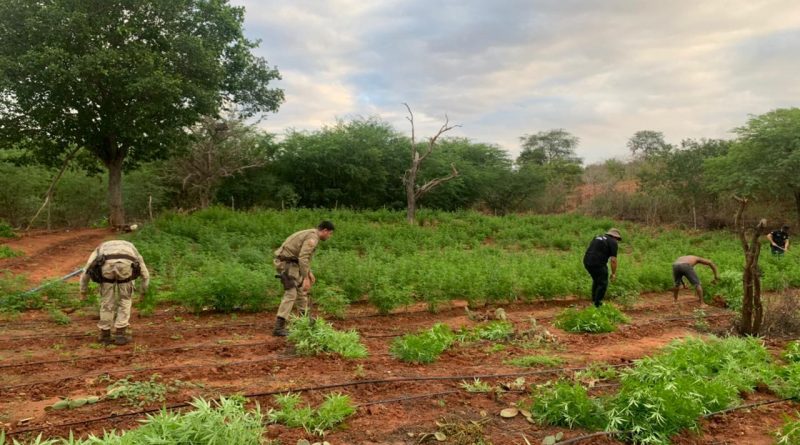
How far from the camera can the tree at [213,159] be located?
23283mm

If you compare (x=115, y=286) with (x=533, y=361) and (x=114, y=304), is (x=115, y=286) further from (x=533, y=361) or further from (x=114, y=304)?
(x=533, y=361)

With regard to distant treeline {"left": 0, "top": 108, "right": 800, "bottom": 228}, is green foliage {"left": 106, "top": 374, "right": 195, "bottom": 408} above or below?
below

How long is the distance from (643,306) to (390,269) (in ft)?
16.2

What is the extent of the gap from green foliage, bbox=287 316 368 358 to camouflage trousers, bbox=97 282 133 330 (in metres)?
2.07

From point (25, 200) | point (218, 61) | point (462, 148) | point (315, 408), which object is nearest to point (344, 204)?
point (462, 148)

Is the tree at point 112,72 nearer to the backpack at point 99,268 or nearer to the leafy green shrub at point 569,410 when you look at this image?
the backpack at point 99,268

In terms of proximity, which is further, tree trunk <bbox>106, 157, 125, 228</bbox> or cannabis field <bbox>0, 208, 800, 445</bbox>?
tree trunk <bbox>106, 157, 125, 228</bbox>

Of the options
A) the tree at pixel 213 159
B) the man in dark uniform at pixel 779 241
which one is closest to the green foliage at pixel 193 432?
the man in dark uniform at pixel 779 241

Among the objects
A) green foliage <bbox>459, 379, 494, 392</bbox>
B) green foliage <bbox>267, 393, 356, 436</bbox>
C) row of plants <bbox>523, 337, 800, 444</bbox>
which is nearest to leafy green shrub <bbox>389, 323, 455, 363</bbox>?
green foliage <bbox>459, 379, 494, 392</bbox>

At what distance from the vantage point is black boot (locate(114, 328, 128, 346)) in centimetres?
666

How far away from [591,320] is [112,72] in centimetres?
1307

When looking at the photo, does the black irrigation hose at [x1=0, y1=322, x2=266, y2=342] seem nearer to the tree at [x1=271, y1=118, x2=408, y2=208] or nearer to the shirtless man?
the shirtless man

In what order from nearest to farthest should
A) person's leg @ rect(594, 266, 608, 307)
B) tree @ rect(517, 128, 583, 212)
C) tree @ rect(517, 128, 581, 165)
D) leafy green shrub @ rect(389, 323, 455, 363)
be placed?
leafy green shrub @ rect(389, 323, 455, 363), person's leg @ rect(594, 266, 608, 307), tree @ rect(517, 128, 583, 212), tree @ rect(517, 128, 581, 165)

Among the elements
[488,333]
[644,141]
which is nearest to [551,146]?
[644,141]
